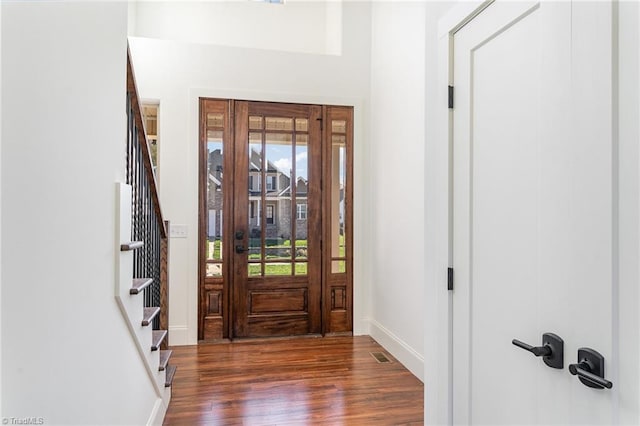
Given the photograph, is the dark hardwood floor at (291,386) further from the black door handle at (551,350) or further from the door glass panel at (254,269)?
the black door handle at (551,350)

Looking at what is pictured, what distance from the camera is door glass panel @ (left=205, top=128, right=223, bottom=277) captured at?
13.0 ft

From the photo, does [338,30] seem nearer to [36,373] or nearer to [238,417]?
[238,417]

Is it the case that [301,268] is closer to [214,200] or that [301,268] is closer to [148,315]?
[214,200]

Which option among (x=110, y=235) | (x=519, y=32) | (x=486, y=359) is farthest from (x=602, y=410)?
(x=110, y=235)

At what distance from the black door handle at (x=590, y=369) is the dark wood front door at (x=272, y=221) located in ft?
10.5

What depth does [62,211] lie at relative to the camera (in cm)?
115

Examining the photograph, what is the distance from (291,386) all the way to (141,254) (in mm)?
1469

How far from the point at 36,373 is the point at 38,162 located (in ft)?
1.72

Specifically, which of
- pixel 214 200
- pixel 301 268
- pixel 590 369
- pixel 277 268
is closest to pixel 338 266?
pixel 301 268

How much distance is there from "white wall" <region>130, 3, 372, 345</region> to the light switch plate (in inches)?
1.6

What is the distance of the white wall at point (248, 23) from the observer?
4211 mm

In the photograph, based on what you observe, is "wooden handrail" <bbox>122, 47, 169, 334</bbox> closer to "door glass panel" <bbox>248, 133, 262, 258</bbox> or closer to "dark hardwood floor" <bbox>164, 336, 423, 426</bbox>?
"dark hardwood floor" <bbox>164, 336, 423, 426</bbox>

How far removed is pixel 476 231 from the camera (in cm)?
158

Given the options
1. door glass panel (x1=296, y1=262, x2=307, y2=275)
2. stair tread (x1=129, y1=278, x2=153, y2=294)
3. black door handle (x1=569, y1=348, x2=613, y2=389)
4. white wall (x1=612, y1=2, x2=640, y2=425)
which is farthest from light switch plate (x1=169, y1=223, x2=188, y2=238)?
white wall (x1=612, y1=2, x2=640, y2=425)
